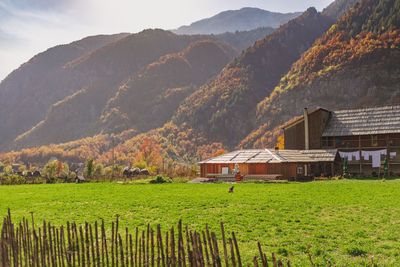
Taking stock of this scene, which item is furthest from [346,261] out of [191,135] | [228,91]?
[228,91]

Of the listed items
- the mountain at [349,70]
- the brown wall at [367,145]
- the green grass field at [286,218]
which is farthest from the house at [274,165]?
the mountain at [349,70]

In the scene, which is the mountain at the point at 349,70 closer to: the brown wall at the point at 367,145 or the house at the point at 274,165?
the brown wall at the point at 367,145

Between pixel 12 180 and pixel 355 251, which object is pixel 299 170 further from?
pixel 355 251

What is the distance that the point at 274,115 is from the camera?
157m

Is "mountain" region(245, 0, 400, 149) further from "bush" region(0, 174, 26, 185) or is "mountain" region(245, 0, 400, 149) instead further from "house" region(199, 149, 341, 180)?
"bush" region(0, 174, 26, 185)

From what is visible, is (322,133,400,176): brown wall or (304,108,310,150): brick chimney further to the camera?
(304,108,310,150): brick chimney

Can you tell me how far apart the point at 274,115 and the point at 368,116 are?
9242cm

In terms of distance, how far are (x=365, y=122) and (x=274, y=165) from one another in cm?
1808

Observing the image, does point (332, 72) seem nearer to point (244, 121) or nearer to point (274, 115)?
point (274, 115)

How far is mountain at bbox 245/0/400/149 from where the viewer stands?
128500 mm

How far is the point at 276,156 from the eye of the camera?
56781mm

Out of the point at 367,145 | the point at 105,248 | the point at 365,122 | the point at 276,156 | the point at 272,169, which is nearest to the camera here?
the point at 105,248

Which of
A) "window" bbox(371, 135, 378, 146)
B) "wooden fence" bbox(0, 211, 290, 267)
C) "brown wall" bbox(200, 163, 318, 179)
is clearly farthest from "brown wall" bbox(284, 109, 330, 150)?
"wooden fence" bbox(0, 211, 290, 267)

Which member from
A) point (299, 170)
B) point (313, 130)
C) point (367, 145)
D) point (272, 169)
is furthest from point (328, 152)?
point (272, 169)
